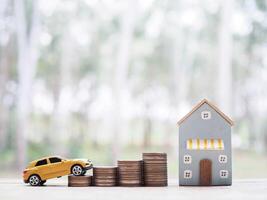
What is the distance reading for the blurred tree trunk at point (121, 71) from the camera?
165 inches

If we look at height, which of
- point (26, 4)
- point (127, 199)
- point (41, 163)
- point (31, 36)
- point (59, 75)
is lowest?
point (127, 199)

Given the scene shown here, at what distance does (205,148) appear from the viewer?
2512 millimetres

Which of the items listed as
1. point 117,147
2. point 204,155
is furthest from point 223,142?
point 117,147

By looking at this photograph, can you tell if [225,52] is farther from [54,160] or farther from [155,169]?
[54,160]

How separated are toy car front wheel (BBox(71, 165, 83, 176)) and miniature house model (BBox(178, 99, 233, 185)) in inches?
20.0

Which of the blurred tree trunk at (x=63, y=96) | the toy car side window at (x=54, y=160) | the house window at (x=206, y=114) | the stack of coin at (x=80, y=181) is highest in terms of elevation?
the blurred tree trunk at (x=63, y=96)

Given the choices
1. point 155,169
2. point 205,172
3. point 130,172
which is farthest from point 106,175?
point 205,172

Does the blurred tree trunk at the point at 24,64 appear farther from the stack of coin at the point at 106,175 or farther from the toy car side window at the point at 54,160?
the stack of coin at the point at 106,175

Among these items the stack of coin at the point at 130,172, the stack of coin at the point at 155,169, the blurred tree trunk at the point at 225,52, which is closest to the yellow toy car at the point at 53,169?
the stack of coin at the point at 130,172

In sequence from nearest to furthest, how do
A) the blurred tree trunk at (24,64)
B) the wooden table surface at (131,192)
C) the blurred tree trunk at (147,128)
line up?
1. the wooden table surface at (131,192)
2. the blurred tree trunk at (24,64)
3. the blurred tree trunk at (147,128)

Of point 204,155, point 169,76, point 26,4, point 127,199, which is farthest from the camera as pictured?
point 169,76

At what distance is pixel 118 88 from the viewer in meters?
4.23

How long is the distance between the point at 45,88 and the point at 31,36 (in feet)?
1.51

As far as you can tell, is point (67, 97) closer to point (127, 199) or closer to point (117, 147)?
point (117, 147)
